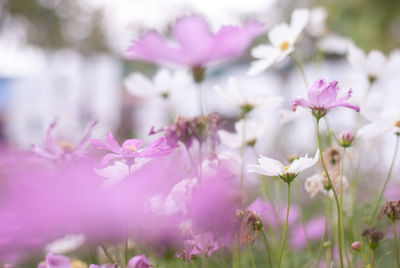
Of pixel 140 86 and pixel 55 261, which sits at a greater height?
pixel 140 86

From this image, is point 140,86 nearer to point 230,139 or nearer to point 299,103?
point 230,139

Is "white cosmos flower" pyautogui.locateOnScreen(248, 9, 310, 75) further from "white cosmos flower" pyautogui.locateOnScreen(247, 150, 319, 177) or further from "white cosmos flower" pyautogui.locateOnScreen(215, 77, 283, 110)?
"white cosmos flower" pyautogui.locateOnScreen(247, 150, 319, 177)

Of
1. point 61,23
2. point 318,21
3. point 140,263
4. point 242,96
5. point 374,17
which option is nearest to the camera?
point 140,263

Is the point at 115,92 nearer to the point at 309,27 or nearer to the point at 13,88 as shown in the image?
the point at 13,88

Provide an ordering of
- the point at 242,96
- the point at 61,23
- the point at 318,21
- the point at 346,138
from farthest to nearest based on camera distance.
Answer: the point at 61,23 < the point at 318,21 < the point at 242,96 < the point at 346,138

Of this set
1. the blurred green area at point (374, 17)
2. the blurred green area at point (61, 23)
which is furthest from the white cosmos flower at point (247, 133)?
the blurred green area at point (61, 23)

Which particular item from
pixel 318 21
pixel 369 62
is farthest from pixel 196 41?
pixel 318 21

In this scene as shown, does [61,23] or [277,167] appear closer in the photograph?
[277,167]

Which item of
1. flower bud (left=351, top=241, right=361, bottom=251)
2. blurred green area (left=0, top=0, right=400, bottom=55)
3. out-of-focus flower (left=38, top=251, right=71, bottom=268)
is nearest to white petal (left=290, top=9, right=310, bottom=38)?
flower bud (left=351, top=241, right=361, bottom=251)

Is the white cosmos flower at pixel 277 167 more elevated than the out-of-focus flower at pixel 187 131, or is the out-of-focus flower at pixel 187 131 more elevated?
the out-of-focus flower at pixel 187 131

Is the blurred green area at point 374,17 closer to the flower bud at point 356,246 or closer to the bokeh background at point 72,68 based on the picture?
the bokeh background at point 72,68
